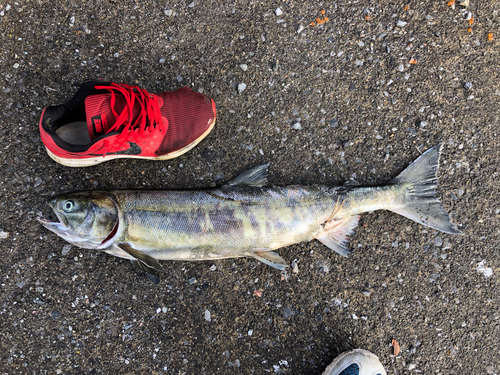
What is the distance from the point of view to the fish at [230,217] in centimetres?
297

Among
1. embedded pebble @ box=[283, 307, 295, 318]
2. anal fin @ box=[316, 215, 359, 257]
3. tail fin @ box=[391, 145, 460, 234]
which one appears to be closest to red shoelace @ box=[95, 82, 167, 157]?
anal fin @ box=[316, 215, 359, 257]

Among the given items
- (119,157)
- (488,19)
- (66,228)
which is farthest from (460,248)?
(66,228)

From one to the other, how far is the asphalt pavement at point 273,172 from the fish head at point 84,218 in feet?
1.65

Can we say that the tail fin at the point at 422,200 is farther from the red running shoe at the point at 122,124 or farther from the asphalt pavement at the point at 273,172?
the red running shoe at the point at 122,124

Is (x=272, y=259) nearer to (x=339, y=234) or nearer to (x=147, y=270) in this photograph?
(x=339, y=234)

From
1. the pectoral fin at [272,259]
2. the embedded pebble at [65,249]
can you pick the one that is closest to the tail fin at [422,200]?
the pectoral fin at [272,259]

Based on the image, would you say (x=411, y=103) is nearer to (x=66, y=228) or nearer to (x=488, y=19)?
(x=488, y=19)

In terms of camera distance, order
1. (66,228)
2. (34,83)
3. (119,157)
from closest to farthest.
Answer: (66,228)
(119,157)
(34,83)

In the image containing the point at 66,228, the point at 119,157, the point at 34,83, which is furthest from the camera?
the point at 34,83

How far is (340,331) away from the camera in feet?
11.3

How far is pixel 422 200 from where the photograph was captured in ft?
11.2

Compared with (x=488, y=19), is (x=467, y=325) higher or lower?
lower

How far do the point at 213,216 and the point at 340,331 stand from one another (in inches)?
79.2

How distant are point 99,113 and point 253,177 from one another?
5.58ft
